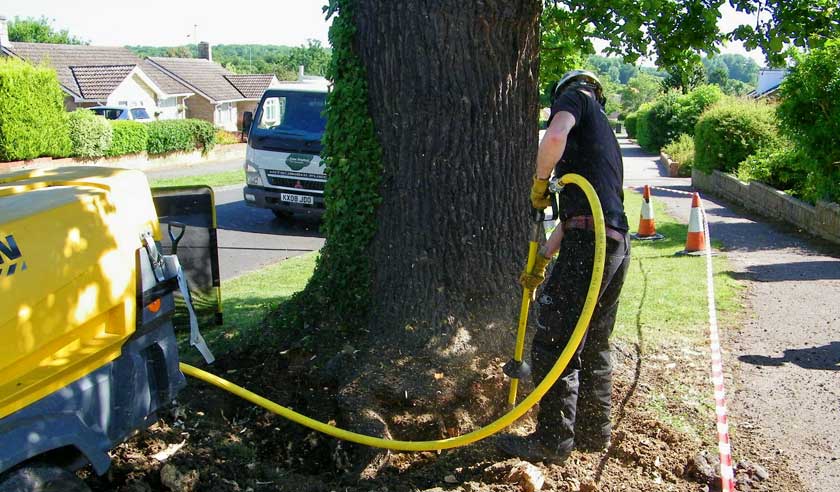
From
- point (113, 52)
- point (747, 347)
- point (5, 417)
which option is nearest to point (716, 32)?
point (747, 347)

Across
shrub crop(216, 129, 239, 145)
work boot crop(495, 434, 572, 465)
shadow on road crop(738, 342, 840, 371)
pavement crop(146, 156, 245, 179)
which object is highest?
shrub crop(216, 129, 239, 145)

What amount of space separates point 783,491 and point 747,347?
7.66 ft

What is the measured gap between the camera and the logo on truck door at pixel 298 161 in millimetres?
13258

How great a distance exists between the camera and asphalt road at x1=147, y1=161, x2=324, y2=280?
10.7m

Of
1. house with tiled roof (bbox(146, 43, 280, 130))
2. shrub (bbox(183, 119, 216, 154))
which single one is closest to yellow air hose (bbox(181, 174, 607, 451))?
shrub (bbox(183, 119, 216, 154))

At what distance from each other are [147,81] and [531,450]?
4921cm

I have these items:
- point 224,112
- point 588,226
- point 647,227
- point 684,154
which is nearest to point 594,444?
point 588,226

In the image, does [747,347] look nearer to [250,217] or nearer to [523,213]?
[523,213]

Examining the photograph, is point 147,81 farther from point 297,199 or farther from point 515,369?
point 515,369

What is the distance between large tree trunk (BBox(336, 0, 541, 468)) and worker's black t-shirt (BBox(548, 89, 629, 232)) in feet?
2.19

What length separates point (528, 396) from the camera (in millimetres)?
3674

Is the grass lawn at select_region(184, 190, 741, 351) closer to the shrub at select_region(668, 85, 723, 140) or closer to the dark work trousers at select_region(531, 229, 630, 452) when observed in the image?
the dark work trousers at select_region(531, 229, 630, 452)

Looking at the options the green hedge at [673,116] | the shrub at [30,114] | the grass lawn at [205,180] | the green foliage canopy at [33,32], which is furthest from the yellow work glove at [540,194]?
the green foliage canopy at [33,32]

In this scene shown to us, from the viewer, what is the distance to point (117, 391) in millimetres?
3156
